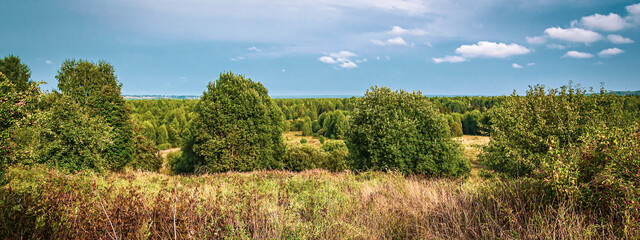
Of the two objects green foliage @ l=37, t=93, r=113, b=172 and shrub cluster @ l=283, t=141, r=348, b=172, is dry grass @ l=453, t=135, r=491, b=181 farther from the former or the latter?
green foliage @ l=37, t=93, r=113, b=172

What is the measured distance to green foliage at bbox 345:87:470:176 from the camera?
20.5 metres

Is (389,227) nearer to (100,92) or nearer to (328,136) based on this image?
(100,92)

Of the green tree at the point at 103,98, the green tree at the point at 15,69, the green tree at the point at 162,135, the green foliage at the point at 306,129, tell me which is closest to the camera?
the green tree at the point at 103,98

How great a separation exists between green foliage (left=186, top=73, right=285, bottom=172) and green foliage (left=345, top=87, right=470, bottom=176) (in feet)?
25.6

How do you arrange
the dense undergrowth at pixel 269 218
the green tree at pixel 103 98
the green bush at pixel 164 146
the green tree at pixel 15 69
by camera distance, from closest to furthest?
the dense undergrowth at pixel 269 218, the green tree at pixel 103 98, the green tree at pixel 15 69, the green bush at pixel 164 146

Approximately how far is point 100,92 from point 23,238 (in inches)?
893

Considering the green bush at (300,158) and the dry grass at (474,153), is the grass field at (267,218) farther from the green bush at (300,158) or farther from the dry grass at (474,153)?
the green bush at (300,158)

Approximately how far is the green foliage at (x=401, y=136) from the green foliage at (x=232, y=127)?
7789 mm

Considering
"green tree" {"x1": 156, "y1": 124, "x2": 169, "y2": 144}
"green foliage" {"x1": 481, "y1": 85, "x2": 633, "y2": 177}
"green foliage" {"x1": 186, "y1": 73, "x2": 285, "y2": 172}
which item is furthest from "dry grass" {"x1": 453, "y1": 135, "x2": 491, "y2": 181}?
"green tree" {"x1": 156, "y1": 124, "x2": 169, "y2": 144}

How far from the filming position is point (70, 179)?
6105 millimetres

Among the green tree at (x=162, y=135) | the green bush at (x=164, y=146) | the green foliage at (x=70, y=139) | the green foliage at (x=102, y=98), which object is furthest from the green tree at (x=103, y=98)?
the green tree at (x=162, y=135)

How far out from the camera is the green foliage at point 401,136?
809 inches

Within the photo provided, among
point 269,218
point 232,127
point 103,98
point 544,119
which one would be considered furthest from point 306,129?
point 269,218

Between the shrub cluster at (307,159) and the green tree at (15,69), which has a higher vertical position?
the green tree at (15,69)
